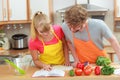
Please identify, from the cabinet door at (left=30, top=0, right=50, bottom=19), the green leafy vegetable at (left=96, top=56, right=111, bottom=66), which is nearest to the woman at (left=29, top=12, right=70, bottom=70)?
the green leafy vegetable at (left=96, top=56, right=111, bottom=66)

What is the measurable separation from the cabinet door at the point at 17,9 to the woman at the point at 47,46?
69.9 inches

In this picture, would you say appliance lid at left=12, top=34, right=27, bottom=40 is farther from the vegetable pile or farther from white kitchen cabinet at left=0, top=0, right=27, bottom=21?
the vegetable pile

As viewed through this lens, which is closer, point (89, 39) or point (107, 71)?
point (107, 71)

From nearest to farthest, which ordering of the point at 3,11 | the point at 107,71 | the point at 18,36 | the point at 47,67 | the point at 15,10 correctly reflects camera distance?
the point at 107,71
the point at 47,67
the point at 3,11
the point at 15,10
the point at 18,36

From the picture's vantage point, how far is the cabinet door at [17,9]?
3797mm

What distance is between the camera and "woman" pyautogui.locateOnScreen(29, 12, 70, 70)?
199cm

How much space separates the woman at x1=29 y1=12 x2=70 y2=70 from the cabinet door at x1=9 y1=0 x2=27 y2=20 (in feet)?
5.83

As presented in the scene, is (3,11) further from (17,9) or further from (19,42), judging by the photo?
(19,42)

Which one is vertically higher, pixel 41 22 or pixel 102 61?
pixel 41 22

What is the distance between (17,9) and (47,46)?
6.21 feet

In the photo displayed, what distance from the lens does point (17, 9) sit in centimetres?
382

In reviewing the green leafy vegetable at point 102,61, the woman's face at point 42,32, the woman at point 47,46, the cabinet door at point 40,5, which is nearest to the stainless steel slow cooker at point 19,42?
the cabinet door at point 40,5

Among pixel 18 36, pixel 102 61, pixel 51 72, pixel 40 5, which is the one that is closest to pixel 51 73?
pixel 51 72

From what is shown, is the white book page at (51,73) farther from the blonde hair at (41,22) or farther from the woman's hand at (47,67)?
the blonde hair at (41,22)
